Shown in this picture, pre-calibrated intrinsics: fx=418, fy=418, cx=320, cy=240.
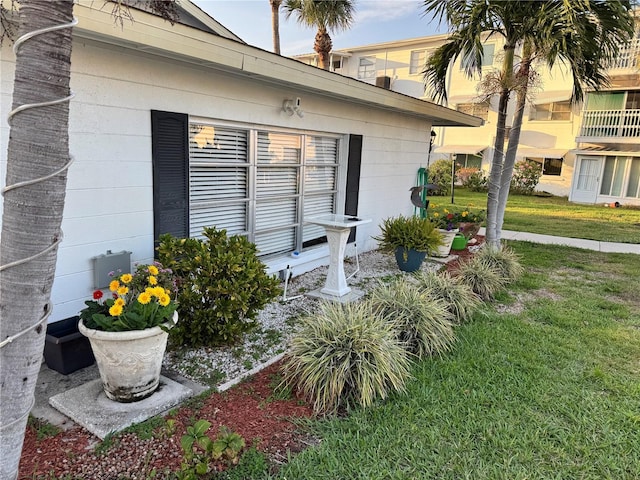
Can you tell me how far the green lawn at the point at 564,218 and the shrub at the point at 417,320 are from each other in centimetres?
860

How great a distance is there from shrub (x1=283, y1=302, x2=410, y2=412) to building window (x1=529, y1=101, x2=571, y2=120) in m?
21.0

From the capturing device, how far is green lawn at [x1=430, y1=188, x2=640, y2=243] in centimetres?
1141

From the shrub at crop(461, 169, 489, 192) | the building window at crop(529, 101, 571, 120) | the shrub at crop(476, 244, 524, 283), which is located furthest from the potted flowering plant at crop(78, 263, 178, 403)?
the building window at crop(529, 101, 571, 120)

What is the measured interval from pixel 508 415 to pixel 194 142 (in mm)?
3940

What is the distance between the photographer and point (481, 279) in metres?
5.80

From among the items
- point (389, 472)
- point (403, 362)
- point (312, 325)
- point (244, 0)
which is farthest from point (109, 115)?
point (244, 0)

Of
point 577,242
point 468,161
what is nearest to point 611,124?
point 468,161

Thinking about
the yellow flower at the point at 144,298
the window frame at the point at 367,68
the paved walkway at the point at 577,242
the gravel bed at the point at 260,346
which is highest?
the window frame at the point at 367,68

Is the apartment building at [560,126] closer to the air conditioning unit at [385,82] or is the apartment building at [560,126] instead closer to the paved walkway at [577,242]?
the air conditioning unit at [385,82]

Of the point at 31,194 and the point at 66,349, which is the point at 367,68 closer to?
the point at 66,349

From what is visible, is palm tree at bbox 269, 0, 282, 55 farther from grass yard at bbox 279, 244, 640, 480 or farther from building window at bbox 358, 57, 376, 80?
grass yard at bbox 279, 244, 640, 480

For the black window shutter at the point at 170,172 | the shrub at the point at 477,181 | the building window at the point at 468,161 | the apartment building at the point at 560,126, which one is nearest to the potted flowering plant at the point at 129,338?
the black window shutter at the point at 170,172

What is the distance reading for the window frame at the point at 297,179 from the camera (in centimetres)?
518

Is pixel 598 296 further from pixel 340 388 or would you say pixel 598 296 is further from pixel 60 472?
pixel 60 472
